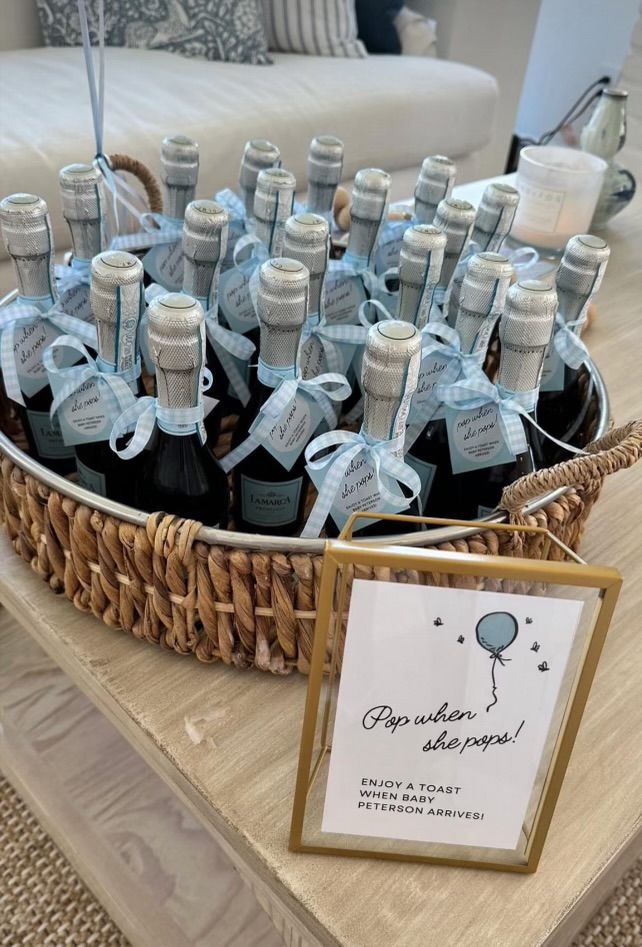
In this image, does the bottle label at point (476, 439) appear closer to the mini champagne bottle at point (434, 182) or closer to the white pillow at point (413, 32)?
the mini champagne bottle at point (434, 182)

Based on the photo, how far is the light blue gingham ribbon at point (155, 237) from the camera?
2.46ft

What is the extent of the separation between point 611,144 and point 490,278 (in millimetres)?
858

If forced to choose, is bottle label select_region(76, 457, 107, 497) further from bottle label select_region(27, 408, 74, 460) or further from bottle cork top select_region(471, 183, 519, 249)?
bottle cork top select_region(471, 183, 519, 249)

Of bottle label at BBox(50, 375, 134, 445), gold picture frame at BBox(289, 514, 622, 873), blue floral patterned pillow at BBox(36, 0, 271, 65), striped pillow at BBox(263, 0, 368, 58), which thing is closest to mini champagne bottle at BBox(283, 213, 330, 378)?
bottle label at BBox(50, 375, 134, 445)

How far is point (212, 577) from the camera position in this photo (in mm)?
499

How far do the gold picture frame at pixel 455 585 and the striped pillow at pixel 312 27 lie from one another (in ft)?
6.79

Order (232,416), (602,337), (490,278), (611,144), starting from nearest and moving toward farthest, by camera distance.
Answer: (490,278) → (232,416) → (602,337) → (611,144)

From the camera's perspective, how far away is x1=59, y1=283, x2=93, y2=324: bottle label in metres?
0.68

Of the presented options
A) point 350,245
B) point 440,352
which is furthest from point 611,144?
point 440,352

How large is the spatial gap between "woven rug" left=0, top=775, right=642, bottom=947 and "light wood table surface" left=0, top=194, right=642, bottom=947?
46 centimetres

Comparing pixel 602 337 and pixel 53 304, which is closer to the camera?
pixel 53 304

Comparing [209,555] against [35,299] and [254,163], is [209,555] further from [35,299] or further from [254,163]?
[254,163]

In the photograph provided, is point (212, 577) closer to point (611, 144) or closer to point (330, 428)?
point (330, 428)

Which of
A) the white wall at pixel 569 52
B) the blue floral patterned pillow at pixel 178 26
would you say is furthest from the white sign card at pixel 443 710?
the white wall at pixel 569 52
